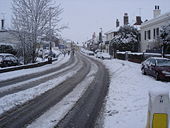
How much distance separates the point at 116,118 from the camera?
A: 699cm

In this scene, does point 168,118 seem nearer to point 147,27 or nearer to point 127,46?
point 147,27

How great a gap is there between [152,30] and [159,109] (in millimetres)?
38376

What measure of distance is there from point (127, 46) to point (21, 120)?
4394 cm

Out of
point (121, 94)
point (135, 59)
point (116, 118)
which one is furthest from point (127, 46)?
point (116, 118)

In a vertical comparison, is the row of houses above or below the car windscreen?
above

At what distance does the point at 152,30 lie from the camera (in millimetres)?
40844

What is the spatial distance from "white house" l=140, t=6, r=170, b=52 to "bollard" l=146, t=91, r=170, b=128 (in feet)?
105

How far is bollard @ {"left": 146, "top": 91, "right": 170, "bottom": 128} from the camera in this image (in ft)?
14.7

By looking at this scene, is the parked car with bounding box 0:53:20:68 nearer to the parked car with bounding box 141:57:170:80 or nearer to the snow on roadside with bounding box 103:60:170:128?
the parked car with bounding box 141:57:170:80

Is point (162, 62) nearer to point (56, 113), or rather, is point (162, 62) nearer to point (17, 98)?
point (17, 98)

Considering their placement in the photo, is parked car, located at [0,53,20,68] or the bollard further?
parked car, located at [0,53,20,68]

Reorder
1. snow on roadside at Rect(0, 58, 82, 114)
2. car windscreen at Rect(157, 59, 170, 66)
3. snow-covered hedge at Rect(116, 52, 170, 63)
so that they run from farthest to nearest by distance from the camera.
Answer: snow-covered hedge at Rect(116, 52, 170, 63), car windscreen at Rect(157, 59, 170, 66), snow on roadside at Rect(0, 58, 82, 114)

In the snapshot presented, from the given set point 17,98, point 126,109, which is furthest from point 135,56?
point 126,109

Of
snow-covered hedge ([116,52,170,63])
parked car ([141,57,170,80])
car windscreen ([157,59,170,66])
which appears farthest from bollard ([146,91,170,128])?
snow-covered hedge ([116,52,170,63])
